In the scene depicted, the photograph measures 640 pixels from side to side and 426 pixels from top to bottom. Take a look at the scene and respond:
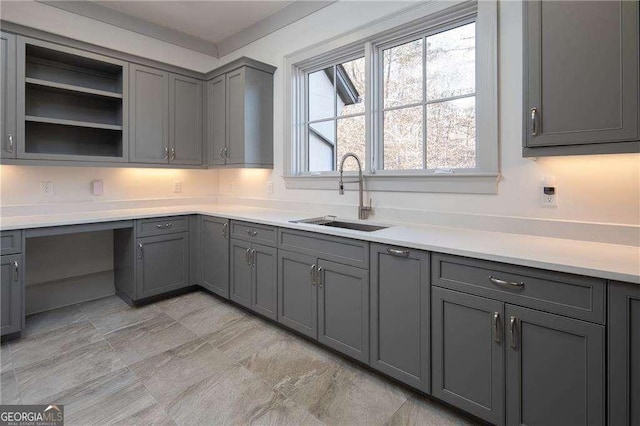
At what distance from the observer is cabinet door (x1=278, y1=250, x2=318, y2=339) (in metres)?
2.36

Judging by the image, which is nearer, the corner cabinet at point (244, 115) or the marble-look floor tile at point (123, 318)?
the marble-look floor tile at point (123, 318)

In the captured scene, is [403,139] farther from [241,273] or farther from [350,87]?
[241,273]

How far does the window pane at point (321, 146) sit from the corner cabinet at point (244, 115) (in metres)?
0.45

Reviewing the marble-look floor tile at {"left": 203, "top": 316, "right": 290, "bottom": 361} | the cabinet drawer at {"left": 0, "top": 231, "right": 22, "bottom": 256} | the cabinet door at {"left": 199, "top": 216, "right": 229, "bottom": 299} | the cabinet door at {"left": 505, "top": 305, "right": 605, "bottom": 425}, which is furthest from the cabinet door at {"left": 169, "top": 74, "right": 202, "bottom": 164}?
the cabinet door at {"left": 505, "top": 305, "right": 605, "bottom": 425}

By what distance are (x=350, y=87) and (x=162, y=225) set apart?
2124 millimetres

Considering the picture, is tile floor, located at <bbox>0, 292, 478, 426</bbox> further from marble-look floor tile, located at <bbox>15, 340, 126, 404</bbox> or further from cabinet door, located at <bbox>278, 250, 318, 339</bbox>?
cabinet door, located at <bbox>278, 250, 318, 339</bbox>

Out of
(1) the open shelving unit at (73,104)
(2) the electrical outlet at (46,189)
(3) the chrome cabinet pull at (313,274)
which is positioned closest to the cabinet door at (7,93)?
(1) the open shelving unit at (73,104)

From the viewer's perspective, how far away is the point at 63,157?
9.43ft

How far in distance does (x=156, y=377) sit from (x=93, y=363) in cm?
50

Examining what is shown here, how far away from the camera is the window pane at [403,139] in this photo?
2543 mm

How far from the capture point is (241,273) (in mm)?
2965

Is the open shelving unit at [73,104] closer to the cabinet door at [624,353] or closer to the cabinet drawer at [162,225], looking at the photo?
the cabinet drawer at [162,225]

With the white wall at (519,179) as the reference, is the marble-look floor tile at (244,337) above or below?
below

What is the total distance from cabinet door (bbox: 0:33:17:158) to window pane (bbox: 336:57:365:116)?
2.50m
